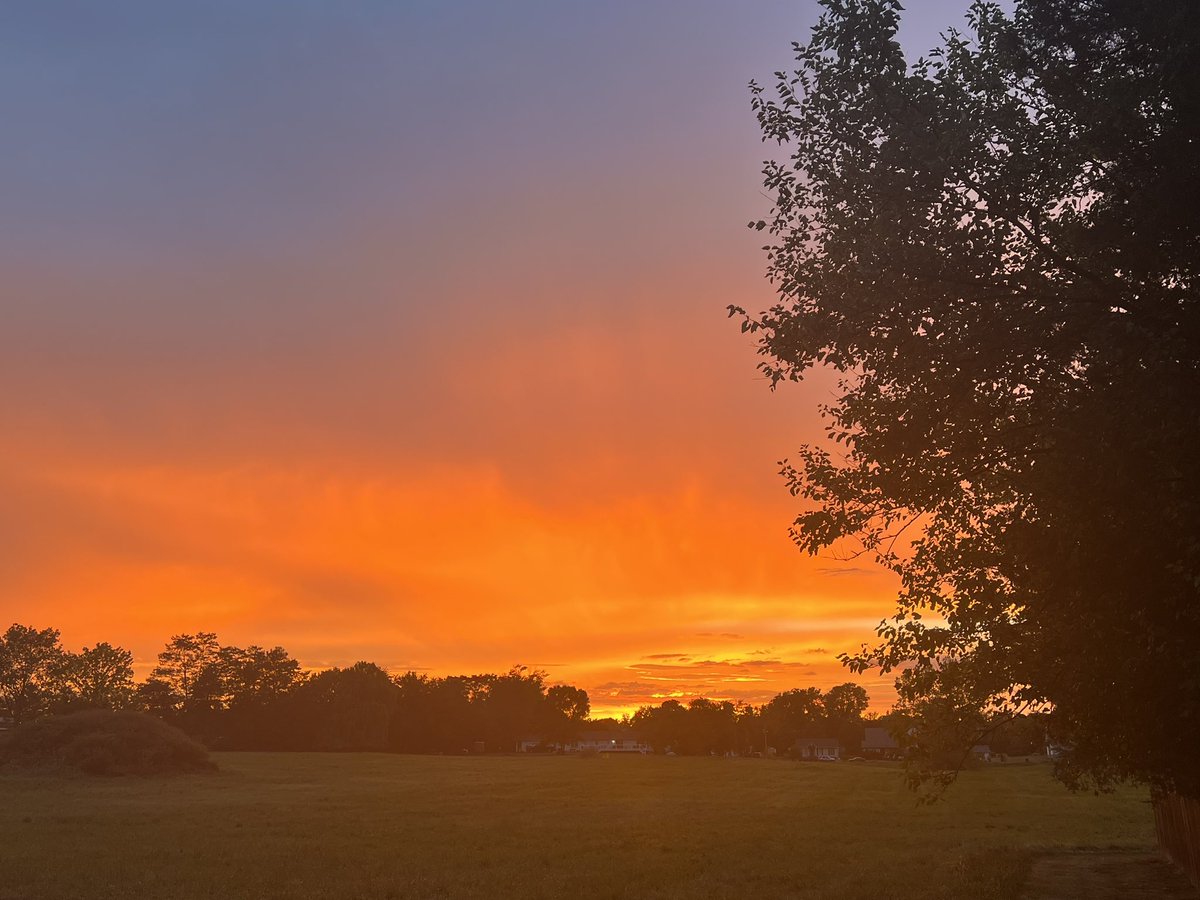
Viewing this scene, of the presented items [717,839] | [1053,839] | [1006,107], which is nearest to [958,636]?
[1006,107]

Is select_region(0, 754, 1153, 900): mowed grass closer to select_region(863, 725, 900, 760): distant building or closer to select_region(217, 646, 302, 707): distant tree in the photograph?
select_region(217, 646, 302, 707): distant tree

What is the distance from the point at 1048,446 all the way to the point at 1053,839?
32972mm

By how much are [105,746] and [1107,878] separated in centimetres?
8071

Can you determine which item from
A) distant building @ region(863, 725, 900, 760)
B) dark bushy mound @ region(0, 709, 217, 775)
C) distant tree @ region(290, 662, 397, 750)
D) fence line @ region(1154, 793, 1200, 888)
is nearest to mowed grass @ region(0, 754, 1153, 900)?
fence line @ region(1154, 793, 1200, 888)

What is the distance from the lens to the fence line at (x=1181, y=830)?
22.2 metres

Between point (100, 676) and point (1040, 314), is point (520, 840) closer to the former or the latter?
point (1040, 314)

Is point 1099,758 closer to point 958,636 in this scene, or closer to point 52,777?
point 958,636

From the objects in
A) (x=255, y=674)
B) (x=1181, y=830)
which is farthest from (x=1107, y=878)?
(x=255, y=674)

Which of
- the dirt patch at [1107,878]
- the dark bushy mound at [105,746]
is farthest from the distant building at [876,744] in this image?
the dirt patch at [1107,878]

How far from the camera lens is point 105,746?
81.4 m

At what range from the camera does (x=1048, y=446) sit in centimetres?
1259

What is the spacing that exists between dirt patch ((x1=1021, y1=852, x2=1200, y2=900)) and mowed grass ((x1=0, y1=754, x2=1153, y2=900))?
0.85 m

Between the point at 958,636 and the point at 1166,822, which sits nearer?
the point at 958,636

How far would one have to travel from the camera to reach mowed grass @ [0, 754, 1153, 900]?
942 inches
